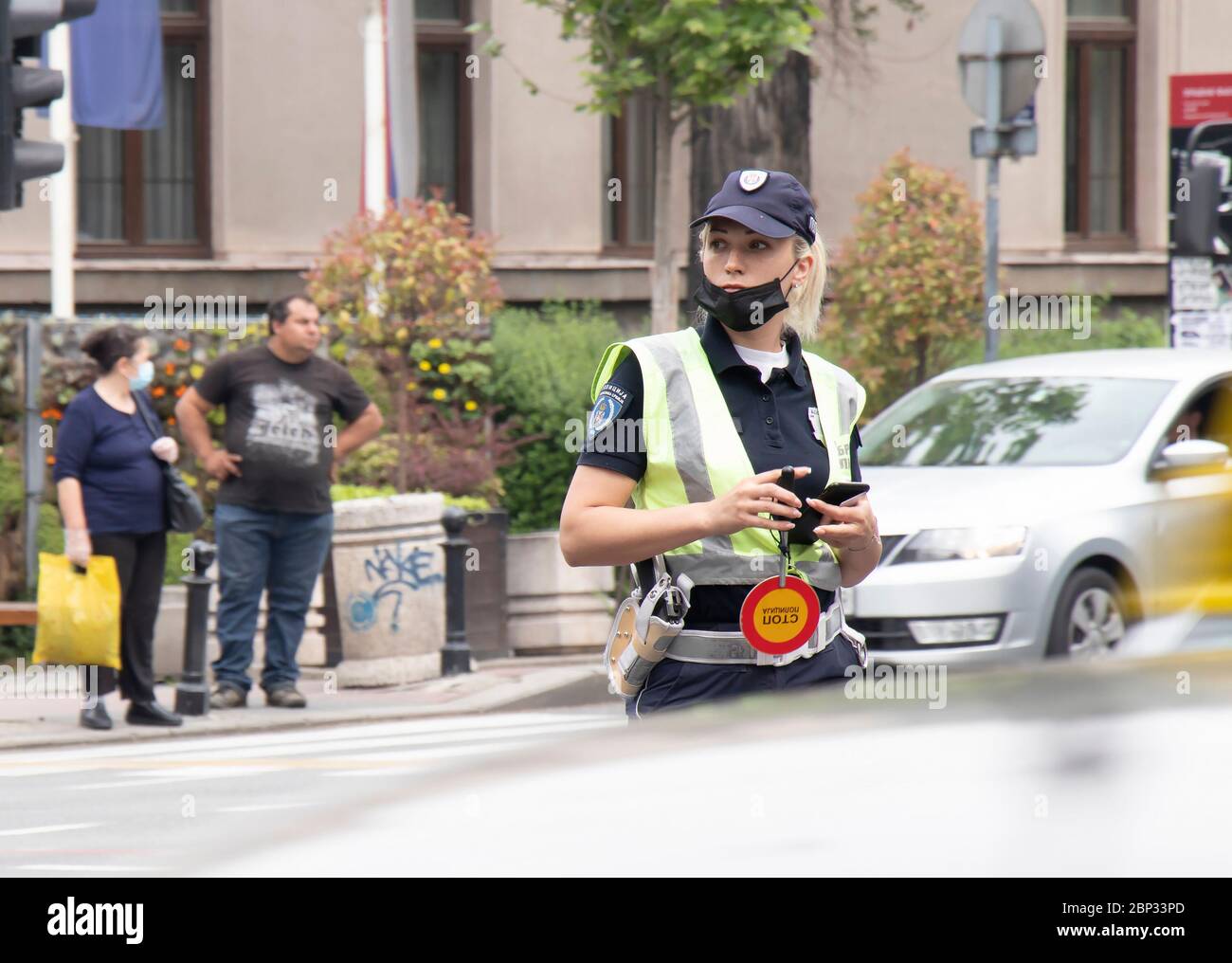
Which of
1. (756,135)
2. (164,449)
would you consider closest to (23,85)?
(164,449)

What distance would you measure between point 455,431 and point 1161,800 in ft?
38.8

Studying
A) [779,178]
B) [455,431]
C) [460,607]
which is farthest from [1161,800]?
[455,431]

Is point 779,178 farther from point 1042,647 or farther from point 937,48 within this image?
point 937,48

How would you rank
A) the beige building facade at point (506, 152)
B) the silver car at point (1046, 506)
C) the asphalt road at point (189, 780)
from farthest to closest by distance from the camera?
the beige building facade at point (506, 152), the silver car at point (1046, 506), the asphalt road at point (189, 780)

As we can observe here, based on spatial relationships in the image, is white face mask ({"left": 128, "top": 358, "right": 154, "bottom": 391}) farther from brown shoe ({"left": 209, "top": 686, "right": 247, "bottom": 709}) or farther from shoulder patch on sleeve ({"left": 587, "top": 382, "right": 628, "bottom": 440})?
shoulder patch on sleeve ({"left": 587, "top": 382, "right": 628, "bottom": 440})

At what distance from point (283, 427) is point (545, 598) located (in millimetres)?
3248

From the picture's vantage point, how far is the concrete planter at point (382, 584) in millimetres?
11672

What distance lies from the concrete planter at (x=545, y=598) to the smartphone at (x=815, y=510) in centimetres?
927

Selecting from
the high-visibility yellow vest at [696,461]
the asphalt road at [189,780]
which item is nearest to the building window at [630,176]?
the asphalt road at [189,780]

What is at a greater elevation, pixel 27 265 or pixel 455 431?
pixel 27 265

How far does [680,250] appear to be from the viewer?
781 inches

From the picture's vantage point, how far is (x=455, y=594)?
11992 millimetres

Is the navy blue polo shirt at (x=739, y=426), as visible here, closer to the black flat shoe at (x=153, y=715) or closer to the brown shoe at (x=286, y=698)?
the black flat shoe at (x=153, y=715)

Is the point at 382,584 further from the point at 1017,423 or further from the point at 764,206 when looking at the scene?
the point at 764,206
